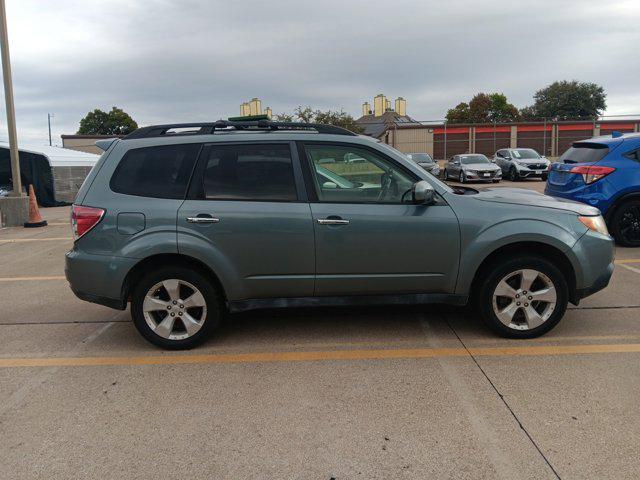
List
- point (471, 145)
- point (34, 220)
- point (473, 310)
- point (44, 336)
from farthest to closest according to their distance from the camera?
point (471, 145)
point (34, 220)
point (473, 310)
point (44, 336)

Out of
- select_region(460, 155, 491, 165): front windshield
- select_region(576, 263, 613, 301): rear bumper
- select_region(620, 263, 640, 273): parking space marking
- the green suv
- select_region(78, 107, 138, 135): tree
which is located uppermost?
select_region(78, 107, 138, 135): tree

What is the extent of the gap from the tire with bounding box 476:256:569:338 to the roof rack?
1.75 metres

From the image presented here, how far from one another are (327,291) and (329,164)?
1.08 metres

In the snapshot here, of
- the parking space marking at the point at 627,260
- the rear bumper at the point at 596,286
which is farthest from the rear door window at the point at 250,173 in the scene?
the parking space marking at the point at 627,260

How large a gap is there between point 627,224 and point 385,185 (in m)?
5.65

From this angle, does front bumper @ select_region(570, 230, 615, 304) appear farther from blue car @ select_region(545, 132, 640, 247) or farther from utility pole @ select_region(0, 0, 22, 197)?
utility pole @ select_region(0, 0, 22, 197)

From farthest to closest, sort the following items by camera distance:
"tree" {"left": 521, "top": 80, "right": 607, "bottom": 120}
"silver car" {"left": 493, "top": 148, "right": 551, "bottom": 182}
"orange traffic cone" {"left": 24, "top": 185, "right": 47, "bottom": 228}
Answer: "tree" {"left": 521, "top": 80, "right": 607, "bottom": 120}, "silver car" {"left": 493, "top": 148, "right": 551, "bottom": 182}, "orange traffic cone" {"left": 24, "top": 185, "right": 47, "bottom": 228}

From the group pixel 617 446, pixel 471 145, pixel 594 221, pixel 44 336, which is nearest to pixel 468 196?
pixel 594 221

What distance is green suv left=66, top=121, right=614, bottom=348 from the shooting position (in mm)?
4152

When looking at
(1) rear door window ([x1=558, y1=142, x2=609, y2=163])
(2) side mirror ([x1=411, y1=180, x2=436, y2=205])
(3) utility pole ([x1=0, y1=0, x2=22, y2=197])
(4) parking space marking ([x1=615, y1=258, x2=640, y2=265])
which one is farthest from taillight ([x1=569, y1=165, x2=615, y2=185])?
(3) utility pole ([x1=0, y1=0, x2=22, y2=197])

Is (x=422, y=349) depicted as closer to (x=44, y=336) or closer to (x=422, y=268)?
(x=422, y=268)

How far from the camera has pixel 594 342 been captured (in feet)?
14.1

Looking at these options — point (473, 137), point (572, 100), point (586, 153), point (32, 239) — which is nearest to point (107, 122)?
point (473, 137)

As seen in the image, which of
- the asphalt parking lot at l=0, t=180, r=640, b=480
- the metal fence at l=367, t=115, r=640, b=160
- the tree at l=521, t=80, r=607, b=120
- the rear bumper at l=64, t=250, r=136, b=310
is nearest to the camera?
the asphalt parking lot at l=0, t=180, r=640, b=480
